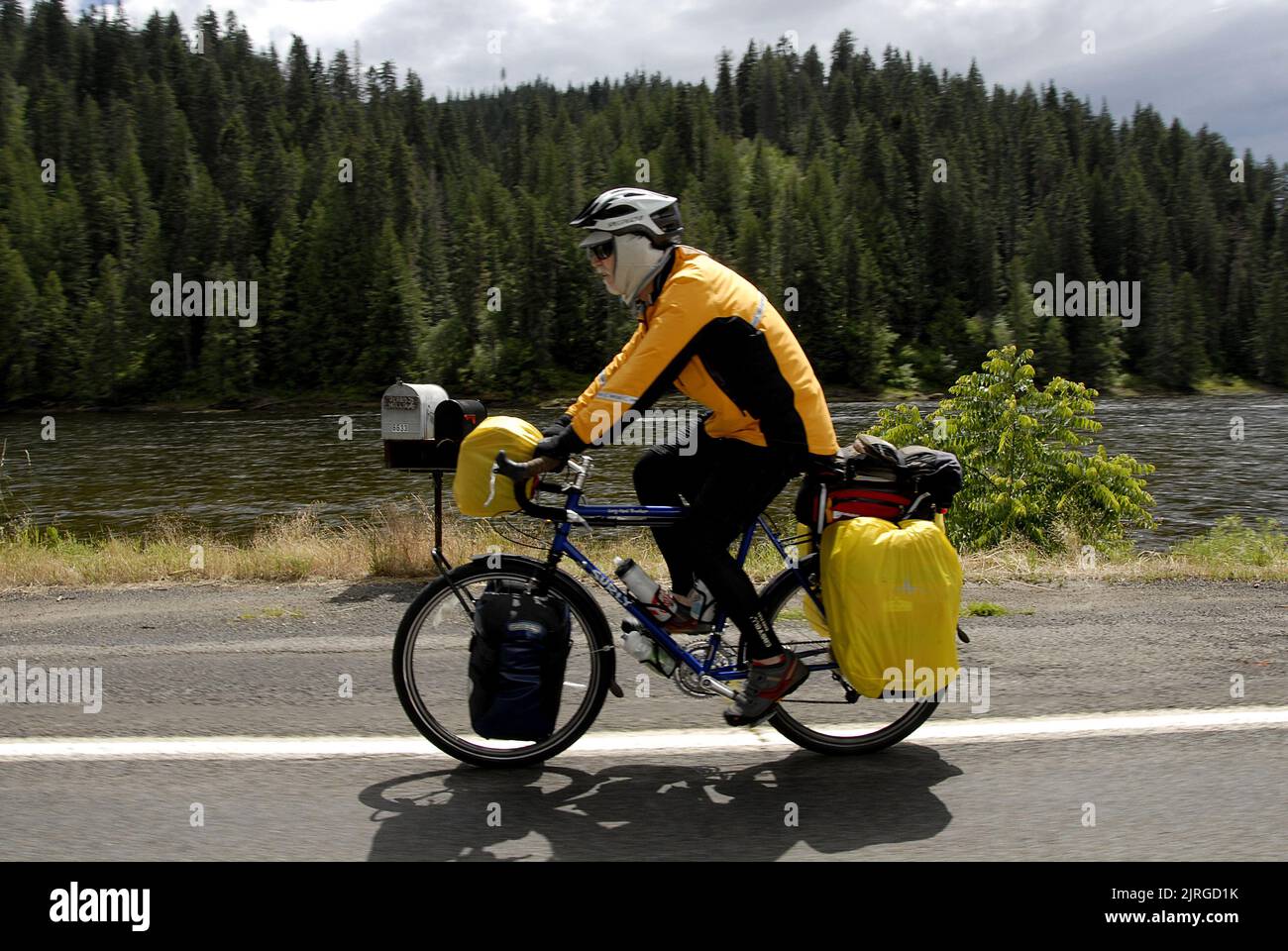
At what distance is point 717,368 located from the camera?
13.6ft

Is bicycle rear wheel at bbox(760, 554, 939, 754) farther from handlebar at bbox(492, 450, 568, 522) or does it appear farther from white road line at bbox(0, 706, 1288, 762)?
handlebar at bbox(492, 450, 568, 522)

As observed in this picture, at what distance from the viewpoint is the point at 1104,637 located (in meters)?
6.02

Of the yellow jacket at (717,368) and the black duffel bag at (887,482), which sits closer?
the yellow jacket at (717,368)

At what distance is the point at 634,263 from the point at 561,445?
Answer: 740 mm

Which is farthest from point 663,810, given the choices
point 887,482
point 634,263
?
point 634,263

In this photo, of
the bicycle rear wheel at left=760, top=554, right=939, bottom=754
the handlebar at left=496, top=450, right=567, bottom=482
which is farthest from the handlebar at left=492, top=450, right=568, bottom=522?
the bicycle rear wheel at left=760, top=554, right=939, bottom=754

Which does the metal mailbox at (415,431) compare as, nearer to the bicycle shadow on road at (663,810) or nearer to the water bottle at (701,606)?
the water bottle at (701,606)

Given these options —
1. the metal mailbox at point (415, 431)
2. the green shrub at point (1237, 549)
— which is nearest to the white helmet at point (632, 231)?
the metal mailbox at point (415, 431)

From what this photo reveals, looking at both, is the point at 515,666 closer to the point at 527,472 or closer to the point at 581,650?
the point at 581,650

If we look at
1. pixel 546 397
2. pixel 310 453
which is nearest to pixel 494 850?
pixel 310 453

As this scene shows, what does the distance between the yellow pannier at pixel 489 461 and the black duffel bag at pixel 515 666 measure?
1.25 feet

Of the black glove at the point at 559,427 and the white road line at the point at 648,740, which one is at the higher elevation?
the black glove at the point at 559,427

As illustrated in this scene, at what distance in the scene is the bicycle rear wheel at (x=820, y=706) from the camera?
14.7 ft
